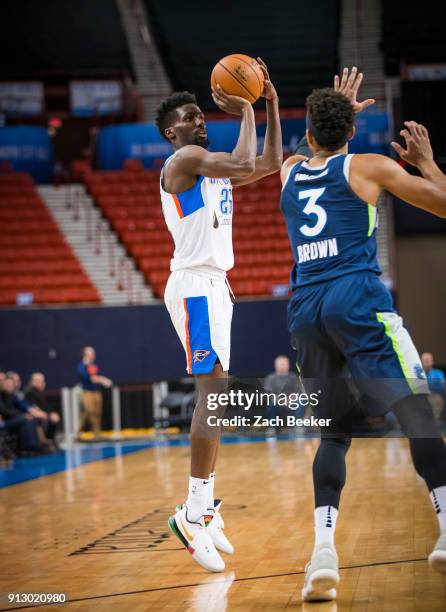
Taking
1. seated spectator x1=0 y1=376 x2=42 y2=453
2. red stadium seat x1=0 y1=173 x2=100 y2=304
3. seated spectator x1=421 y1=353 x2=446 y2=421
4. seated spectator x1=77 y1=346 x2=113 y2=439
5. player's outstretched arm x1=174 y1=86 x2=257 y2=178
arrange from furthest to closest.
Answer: red stadium seat x1=0 y1=173 x2=100 y2=304
seated spectator x1=77 y1=346 x2=113 y2=439
seated spectator x1=0 y1=376 x2=42 y2=453
player's outstretched arm x1=174 y1=86 x2=257 y2=178
seated spectator x1=421 y1=353 x2=446 y2=421

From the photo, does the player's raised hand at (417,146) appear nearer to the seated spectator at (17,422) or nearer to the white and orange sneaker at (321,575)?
the white and orange sneaker at (321,575)

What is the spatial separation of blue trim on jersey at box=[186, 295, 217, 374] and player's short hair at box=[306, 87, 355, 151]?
114 cm

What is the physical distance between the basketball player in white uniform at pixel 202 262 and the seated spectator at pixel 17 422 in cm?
836


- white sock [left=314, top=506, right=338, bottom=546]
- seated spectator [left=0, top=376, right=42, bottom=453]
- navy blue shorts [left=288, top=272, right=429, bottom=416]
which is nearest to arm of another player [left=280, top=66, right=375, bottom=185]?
navy blue shorts [left=288, top=272, right=429, bottom=416]

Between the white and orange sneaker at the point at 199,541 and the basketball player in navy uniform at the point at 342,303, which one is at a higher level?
the basketball player in navy uniform at the point at 342,303

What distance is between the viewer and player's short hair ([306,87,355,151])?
346cm

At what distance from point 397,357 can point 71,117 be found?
20.8 metres

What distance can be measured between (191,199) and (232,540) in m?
1.94

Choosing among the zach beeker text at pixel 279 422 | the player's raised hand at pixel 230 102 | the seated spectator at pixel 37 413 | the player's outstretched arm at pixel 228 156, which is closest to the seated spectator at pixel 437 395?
the zach beeker text at pixel 279 422

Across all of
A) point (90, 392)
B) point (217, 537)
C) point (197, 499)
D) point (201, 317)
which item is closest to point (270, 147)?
point (201, 317)

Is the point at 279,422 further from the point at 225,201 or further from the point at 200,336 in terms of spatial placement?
the point at 225,201

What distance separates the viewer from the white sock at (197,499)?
4.26 meters

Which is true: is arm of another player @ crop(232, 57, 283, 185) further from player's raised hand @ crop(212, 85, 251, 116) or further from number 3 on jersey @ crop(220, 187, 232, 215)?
player's raised hand @ crop(212, 85, 251, 116)

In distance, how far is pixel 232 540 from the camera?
5.05 meters
